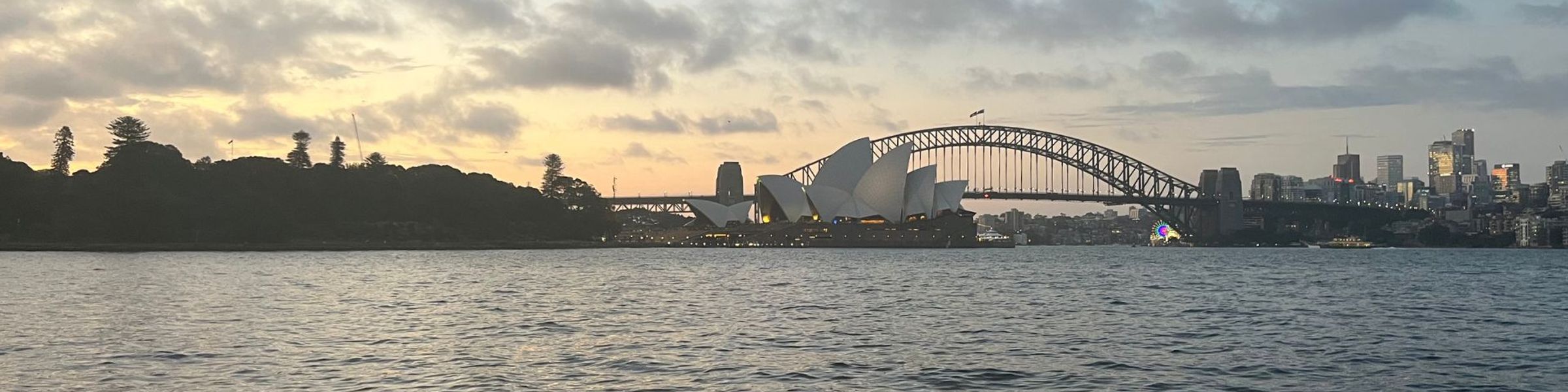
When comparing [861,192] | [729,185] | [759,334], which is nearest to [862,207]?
[861,192]

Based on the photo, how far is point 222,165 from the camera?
115750 mm

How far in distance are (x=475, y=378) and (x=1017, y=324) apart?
14.3 metres

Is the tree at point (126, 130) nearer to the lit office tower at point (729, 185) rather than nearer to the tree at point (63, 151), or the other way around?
the tree at point (63, 151)

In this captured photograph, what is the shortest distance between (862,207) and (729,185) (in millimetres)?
50390

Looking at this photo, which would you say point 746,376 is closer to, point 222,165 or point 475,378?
point 475,378

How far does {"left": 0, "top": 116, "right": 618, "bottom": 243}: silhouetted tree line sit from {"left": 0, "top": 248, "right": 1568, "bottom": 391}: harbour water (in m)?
51.5

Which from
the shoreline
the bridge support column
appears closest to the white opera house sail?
the shoreline

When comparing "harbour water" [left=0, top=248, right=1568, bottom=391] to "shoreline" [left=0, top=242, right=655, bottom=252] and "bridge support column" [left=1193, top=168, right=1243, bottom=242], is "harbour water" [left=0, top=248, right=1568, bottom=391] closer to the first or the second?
"shoreline" [left=0, top=242, right=655, bottom=252]

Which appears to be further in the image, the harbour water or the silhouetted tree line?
the silhouetted tree line

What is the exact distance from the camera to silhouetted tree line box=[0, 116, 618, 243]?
102 metres

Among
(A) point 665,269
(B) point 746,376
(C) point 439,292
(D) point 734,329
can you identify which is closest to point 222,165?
(A) point 665,269

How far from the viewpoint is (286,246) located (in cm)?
10712

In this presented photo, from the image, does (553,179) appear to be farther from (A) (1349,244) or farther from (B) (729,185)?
(A) (1349,244)

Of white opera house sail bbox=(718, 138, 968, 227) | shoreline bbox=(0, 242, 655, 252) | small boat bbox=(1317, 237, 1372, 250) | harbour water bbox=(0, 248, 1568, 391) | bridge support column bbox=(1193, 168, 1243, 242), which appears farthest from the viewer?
bridge support column bbox=(1193, 168, 1243, 242)
